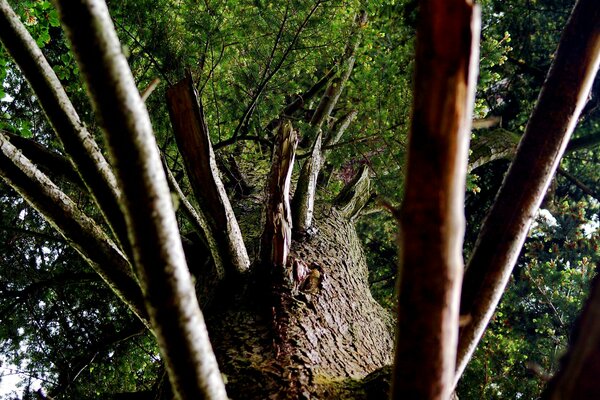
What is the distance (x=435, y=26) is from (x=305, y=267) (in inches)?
84.2

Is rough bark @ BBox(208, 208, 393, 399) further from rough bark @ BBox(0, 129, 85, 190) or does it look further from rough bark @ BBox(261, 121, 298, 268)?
rough bark @ BBox(0, 129, 85, 190)

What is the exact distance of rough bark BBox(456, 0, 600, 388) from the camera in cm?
123

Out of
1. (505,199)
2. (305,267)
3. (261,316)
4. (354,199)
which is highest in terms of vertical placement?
(354,199)

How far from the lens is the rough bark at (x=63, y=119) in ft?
5.52

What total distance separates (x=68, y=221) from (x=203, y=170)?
2.26 ft

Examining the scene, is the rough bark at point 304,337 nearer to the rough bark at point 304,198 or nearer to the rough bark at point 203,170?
the rough bark at point 304,198

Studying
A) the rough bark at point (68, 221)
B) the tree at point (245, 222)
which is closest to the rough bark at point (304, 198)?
the tree at point (245, 222)

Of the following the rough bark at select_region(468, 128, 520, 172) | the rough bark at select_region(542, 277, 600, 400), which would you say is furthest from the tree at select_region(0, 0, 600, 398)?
the rough bark at select_region(468, 128, 520, 172)

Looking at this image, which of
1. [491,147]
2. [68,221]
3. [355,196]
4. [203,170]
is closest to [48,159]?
[68,221]

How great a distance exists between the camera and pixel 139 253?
1.06 meters

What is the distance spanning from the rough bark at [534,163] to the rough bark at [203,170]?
1461 mm

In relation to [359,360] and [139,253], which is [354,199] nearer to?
[359,360]

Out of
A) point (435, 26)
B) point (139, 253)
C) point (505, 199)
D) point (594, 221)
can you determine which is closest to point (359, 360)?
point (505, 199)

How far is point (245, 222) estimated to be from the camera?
3.85 meters
